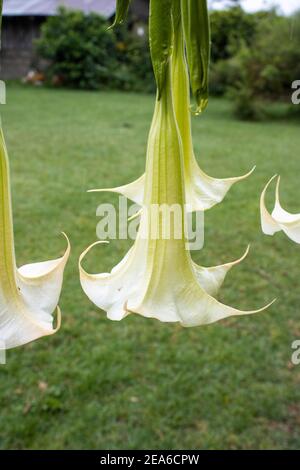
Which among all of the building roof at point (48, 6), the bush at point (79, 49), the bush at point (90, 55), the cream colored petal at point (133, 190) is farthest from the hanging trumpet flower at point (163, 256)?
the building roof at point (48, 6)

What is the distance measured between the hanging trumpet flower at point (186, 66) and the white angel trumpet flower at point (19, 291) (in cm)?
14

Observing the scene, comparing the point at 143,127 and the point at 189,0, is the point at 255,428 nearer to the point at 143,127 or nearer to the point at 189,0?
the point at 189,0

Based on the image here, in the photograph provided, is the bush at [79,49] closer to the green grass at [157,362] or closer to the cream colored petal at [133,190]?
the green grass at [157,362]

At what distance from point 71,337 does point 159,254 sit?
203 centimetres

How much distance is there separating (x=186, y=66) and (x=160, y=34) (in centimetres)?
10

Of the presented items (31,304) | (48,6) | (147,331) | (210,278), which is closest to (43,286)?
(31,304)

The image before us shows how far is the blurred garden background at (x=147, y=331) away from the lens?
6.38 ft

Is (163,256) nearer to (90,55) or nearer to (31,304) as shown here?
(31,304)

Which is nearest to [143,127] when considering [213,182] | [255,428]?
[255,428]

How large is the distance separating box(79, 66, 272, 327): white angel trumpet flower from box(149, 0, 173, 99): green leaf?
2cm

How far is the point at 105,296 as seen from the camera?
0.48 m

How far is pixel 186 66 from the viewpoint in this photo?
1.70 ft

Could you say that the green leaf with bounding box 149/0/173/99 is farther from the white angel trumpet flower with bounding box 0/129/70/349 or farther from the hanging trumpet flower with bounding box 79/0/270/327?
the white angel trumpet flower with bounding box 0/129/70/349


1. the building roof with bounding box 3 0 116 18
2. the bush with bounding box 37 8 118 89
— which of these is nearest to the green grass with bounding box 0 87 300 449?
the bush with bounding box 37 8 118 89
